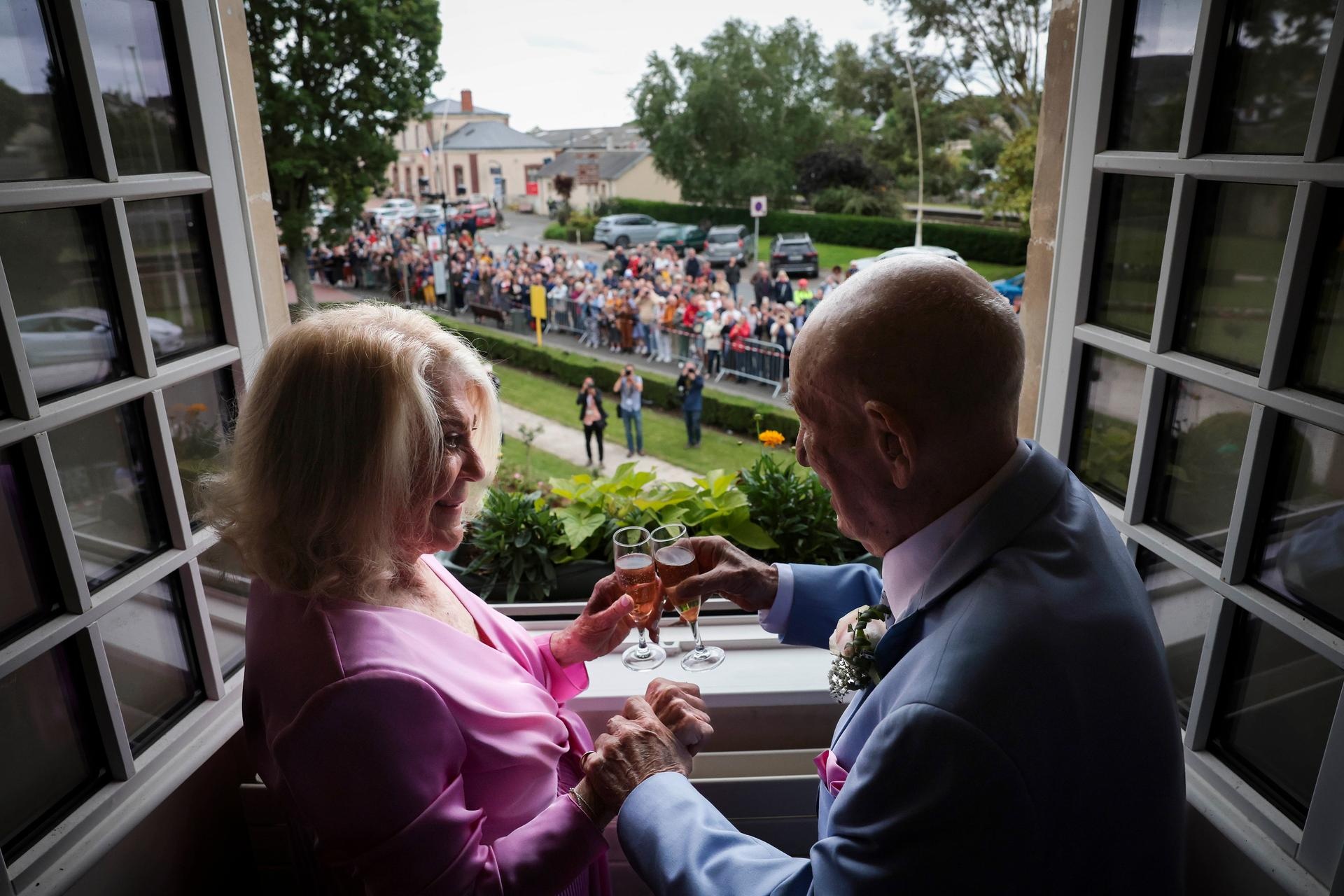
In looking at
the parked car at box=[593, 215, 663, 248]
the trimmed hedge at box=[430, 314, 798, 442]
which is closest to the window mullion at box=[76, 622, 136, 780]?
the trimmed hedge at box=[430, 314, 798, 442]

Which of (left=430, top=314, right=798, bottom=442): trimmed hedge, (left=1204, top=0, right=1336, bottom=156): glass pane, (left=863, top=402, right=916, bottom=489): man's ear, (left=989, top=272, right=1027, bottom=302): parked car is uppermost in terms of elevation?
(left=1204, top=0, right=1336, bottom=156): glass pane

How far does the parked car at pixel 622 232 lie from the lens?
1791cm

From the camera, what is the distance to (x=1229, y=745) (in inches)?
46.8

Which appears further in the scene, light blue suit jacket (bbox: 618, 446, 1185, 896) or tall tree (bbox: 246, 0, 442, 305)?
tall tree (bbox: 246, 0, 442, 305)

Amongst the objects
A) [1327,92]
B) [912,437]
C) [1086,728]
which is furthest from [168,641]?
[1327,92]

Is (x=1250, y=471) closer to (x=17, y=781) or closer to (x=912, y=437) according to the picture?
(x=912, y=437)

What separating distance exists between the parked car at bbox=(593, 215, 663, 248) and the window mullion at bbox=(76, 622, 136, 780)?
17.2 meters

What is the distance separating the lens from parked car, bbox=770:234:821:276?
1478cm

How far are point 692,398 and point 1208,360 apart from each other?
6393 millimetres

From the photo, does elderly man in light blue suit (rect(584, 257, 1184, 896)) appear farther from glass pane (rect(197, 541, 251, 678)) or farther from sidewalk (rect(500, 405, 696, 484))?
sidewalk (rect(500, 405, 696, 484))

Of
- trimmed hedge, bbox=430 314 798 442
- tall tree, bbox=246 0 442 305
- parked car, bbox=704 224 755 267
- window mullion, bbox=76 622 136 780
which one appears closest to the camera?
window mullion, bbox=76 622 136 780

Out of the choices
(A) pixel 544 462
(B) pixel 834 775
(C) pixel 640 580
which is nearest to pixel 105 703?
(C) pixel 640 580

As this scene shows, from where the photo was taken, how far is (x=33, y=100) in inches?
39.6

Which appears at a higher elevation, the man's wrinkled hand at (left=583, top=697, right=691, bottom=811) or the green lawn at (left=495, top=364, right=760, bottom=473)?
the man's wrinkled hand at (left=583, top=697, right=691, bottom=811)
